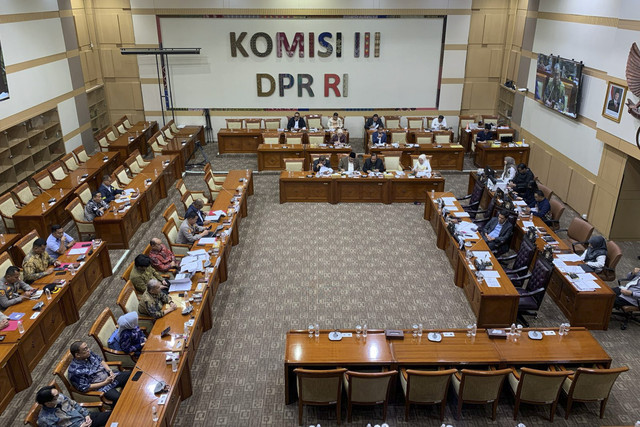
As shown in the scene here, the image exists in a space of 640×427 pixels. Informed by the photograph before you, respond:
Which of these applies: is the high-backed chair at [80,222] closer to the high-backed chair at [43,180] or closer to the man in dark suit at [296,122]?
the high-backed chair at [43,180]

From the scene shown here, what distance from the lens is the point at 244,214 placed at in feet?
37.9

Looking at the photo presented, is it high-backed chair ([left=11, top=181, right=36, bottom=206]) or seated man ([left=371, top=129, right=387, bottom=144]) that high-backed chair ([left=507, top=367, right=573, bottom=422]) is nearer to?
seated man ([left=371, top=129, right=387, bottom=144])

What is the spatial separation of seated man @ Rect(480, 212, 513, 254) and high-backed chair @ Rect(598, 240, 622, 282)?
1602mm

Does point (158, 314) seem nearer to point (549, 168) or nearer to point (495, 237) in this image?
point (495, 237)

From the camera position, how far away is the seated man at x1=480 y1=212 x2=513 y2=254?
8969 mm

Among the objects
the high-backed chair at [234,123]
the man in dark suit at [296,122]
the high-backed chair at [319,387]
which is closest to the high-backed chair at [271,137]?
the man in dark suit at [296,122]

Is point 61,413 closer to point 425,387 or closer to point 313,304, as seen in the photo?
point 425,387

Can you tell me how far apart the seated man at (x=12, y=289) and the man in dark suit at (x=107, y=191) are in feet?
11.9

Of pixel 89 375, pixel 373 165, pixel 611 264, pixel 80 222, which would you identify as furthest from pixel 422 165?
pixel 89 375

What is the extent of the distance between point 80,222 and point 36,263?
2310mm

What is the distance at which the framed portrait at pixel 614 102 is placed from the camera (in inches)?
383

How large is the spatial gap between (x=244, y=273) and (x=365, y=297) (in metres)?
2.38

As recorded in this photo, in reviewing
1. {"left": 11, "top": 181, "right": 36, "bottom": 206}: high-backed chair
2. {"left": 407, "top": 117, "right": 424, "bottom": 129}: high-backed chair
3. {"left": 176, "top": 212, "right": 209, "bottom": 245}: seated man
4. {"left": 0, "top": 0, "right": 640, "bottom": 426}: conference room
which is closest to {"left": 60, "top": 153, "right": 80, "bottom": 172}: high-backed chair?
{"left": 0, "top": 0, "right": 640, "bottom": 426}: conference room

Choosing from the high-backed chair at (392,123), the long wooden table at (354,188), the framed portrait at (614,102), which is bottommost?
the long wooden table at (354,188)
